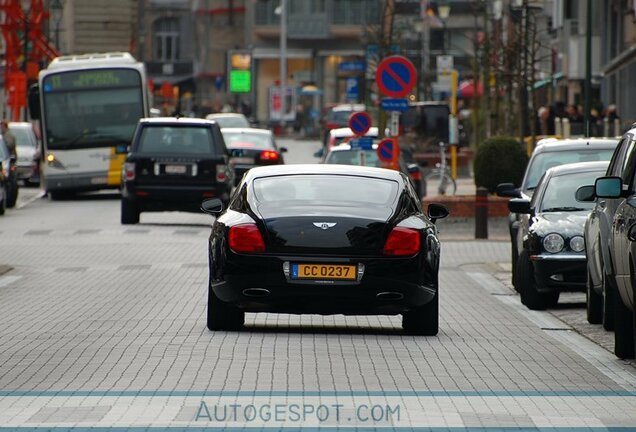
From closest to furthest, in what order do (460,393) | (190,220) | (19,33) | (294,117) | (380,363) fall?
1. (460,393)
2. (380,363)
3. (190,220)
4. (19,33)
5. (294,117)

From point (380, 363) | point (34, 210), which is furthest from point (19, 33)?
point (380, 363)

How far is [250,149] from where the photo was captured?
44375 mm

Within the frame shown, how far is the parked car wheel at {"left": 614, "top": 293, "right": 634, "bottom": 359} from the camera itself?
44.7 ft

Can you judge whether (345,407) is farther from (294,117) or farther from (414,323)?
(294,117)

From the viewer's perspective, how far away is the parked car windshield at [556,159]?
2270 cm

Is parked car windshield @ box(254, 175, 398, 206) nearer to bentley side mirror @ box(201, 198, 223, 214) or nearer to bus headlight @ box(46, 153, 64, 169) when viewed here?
bentley side mirror @ box(201, 198, 223, 214)

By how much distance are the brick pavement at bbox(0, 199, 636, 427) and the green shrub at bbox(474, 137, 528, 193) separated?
1362cm

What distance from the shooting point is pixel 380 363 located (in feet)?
42.5

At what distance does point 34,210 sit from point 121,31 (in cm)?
5804

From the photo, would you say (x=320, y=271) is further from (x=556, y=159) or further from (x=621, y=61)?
(x=621, y=61)

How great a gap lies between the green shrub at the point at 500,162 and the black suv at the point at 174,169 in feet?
16.1

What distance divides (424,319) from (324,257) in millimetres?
1126

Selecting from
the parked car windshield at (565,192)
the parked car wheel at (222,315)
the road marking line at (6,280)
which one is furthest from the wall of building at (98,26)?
the parked car wheel at (222,315)

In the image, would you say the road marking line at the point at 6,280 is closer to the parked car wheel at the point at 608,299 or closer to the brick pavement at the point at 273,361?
the brick pavement at the point at 273,361
